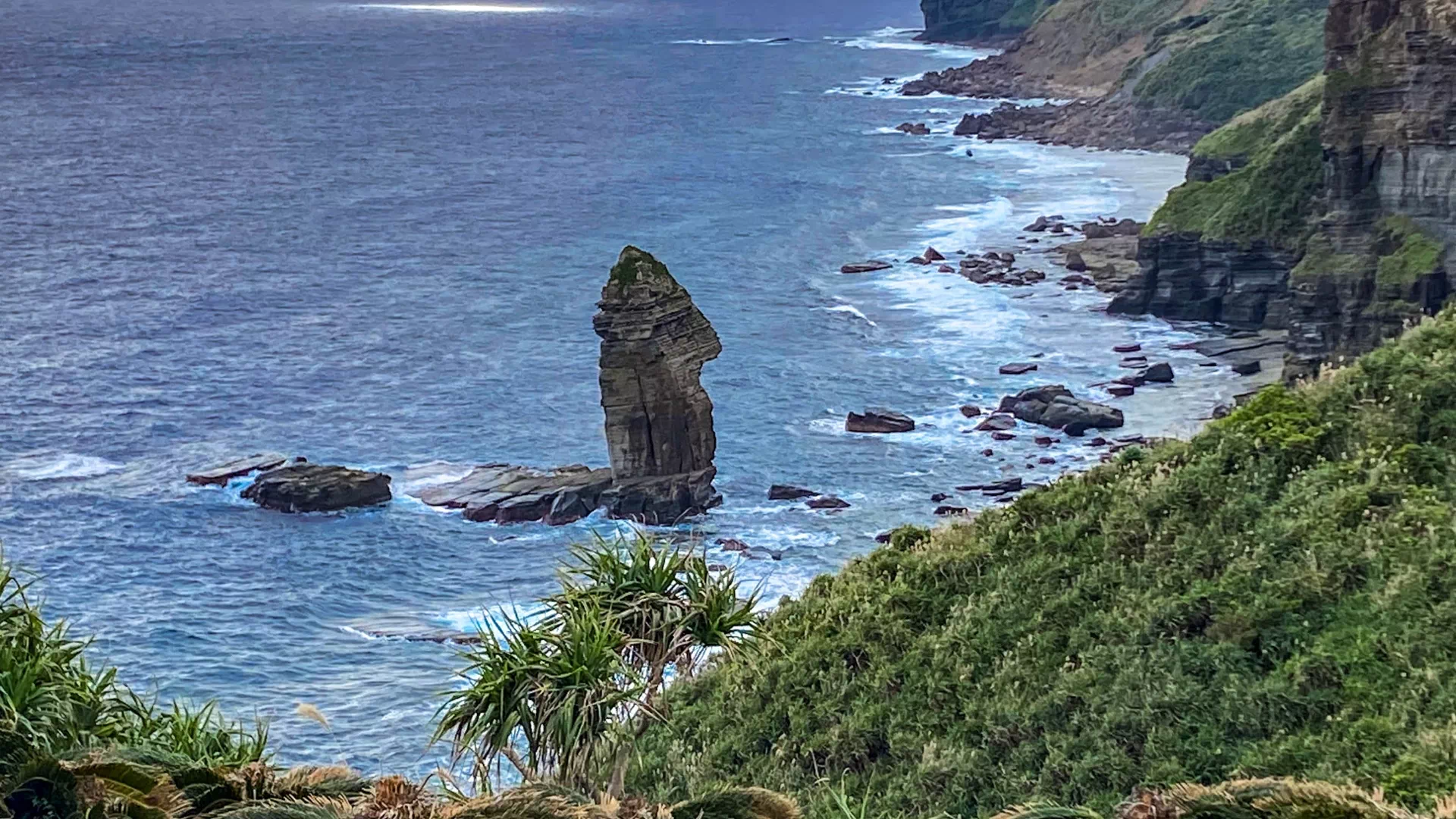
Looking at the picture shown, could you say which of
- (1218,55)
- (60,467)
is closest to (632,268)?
(60,467)

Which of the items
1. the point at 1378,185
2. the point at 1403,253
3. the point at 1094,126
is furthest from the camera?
the point at 1094,126

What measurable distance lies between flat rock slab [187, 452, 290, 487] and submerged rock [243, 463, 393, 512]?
7.93 feet

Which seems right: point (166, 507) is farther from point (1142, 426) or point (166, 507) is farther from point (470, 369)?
point (1142, 426)

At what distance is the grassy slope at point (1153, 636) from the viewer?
858 inches

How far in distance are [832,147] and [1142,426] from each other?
97.5 meters

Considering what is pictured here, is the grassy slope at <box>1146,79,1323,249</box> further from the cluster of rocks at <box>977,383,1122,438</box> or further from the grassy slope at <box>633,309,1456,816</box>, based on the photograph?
the grassy slope at <box>633,309,1456,816</box>

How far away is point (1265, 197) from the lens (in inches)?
3393

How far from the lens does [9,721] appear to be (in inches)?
661

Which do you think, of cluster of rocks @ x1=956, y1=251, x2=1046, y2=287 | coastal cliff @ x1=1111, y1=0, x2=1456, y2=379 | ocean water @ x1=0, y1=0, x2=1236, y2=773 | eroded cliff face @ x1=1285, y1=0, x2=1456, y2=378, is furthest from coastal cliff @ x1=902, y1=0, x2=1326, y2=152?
eroded cliff face @ x1=1285, y1=0, x2=1456, y2=378

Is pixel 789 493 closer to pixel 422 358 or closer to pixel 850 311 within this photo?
pixel 422 358

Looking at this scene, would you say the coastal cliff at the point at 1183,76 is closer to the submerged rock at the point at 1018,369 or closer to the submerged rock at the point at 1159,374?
the submerged rock at the point at 1018,369

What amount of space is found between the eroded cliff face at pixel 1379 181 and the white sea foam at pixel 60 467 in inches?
2012

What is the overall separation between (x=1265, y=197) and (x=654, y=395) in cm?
3986

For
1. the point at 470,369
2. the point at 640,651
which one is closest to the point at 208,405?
the point at 470,369
